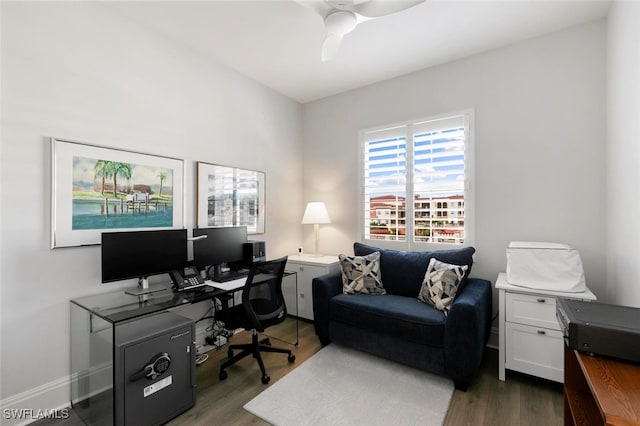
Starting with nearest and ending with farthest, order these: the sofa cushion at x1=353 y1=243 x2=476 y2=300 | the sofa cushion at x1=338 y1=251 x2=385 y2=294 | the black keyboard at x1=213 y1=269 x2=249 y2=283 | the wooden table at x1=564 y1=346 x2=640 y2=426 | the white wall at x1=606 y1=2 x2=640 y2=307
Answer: the wooden table at x1=564 y1=346 x2=640 y2=426 < the white wall at x1=606 y1=2 x2=640 y2=307 < the black keyboard at x1=213 y1=269 x2=249 y2=283 < the sofa cushion at x1=353 y1=243 x2=476 y2=300 < the sofa cushion at x1=338 y1=251 x2=385 y2=294

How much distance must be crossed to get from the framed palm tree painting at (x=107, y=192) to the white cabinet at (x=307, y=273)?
1.44 meters

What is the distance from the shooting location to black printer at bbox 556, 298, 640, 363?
98cm

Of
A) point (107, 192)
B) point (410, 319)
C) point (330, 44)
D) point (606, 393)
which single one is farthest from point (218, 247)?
point (606, 393)

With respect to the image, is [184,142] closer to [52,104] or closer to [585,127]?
[52,104]

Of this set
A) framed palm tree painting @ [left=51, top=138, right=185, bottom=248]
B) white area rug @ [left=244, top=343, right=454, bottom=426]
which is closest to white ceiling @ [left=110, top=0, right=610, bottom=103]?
framed palm tree painting @ [left=51, top=138, right=185, bottom=248]

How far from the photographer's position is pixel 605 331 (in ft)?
3.33

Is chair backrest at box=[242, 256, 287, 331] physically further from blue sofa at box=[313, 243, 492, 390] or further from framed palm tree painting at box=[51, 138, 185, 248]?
framed palm tree painting at box=[51, 138, 185, 248]

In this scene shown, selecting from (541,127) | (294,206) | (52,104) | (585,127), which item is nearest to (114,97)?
(52,104)

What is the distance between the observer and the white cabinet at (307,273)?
330 cm

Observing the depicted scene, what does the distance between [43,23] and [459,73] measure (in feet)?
11.3

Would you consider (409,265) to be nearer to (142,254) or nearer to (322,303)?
(322,303)

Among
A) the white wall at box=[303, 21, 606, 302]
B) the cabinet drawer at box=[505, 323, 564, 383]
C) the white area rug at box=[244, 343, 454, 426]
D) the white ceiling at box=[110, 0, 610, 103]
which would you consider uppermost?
the white ceiling at box=[110, 0, 610, 103]

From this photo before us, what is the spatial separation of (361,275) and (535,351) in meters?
1.46

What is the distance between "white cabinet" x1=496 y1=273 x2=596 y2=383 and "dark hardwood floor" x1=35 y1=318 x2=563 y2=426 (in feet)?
0.46
